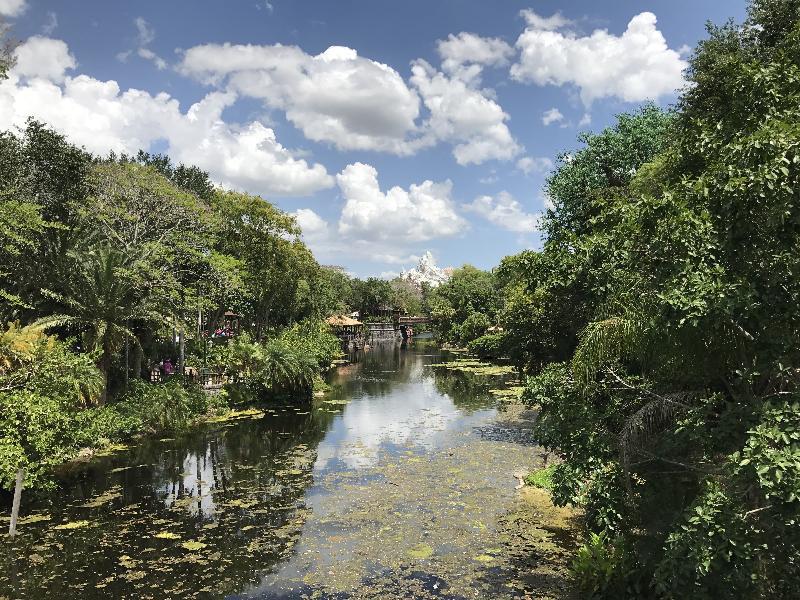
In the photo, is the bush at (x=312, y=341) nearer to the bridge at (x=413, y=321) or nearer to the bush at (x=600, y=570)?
the bush at (x=600, y=570)

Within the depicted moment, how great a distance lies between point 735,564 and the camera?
502 centimetres

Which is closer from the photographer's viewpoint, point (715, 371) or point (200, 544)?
point (715, 371)

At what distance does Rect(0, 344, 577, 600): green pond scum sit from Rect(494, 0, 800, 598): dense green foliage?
8.09 ft

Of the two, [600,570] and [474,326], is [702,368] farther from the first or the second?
[474,326]

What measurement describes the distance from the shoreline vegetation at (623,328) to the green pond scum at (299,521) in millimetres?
865

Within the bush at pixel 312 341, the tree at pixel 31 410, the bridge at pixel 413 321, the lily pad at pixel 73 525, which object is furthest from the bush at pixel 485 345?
the bridge at pixel 413 321

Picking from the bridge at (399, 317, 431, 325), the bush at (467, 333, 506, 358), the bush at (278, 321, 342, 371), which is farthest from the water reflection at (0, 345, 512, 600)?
the bridge at (399, 317, 431, 325)

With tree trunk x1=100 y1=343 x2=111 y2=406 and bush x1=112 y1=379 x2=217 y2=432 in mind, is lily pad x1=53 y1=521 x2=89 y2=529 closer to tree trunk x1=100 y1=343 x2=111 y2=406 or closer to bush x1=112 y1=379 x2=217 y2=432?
bush x1=112 y1=379 x2=217 y2=432

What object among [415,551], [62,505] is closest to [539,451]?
[415,551]

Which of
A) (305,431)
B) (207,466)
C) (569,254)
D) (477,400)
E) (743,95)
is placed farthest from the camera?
(477,400)

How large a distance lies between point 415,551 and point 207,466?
8783 millimetres

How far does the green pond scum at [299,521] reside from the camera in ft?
31.5

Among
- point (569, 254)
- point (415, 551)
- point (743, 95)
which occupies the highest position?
point (743, 95)

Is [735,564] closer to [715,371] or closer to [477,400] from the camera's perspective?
[715,371]
